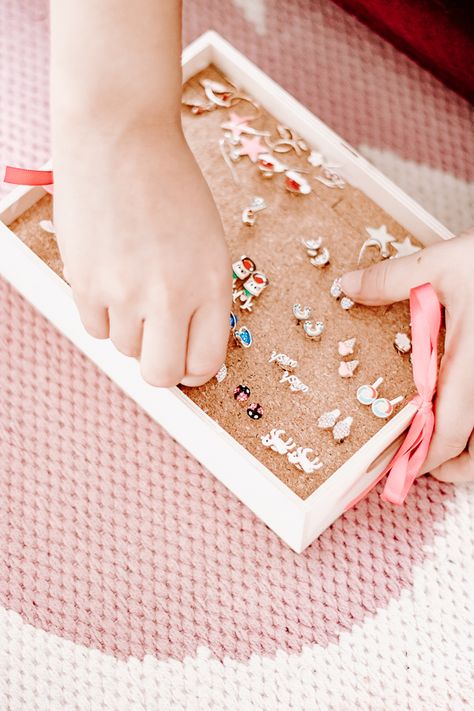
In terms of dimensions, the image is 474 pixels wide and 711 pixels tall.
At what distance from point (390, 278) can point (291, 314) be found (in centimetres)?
9

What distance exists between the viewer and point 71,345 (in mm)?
824

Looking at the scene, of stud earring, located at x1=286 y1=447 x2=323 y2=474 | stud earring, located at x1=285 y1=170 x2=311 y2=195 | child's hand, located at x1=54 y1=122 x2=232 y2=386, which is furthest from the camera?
stud earring, located at x1=285 y1=170 x2=311 y2=195

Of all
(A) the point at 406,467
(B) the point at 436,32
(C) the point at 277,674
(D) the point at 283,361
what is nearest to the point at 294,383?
(D) the point at 283,361

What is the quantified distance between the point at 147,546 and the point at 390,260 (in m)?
0.33

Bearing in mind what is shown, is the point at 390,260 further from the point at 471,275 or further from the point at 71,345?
the point at 71,345

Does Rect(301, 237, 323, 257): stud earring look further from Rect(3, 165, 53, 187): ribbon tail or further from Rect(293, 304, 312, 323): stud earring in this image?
Rect(3, 165, 53, 187): ribbon tail

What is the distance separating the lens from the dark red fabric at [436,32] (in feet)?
3.07

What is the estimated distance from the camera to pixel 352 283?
0.76 metres

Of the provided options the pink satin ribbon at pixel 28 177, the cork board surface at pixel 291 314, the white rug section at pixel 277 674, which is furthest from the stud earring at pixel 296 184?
the white rug section at pixel 277 674

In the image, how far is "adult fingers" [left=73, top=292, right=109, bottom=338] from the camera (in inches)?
25.0

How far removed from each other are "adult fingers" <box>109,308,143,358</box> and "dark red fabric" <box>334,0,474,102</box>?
0.53 metres

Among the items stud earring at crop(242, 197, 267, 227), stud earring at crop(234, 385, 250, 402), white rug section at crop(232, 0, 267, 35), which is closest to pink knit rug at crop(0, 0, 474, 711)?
stud earring at crop(234, 385, 250, 402)

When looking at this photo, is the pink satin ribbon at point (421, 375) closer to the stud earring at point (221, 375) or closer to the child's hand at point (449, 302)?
the child's hand at point (449, 302)

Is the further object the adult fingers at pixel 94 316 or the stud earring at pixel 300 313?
the stud earring at pixel 300 313
